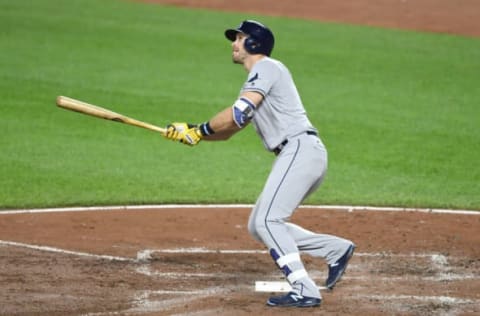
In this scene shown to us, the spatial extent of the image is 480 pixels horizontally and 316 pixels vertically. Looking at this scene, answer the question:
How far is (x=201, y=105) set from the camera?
14.8m

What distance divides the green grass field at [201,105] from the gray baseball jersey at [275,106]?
3.54 metres

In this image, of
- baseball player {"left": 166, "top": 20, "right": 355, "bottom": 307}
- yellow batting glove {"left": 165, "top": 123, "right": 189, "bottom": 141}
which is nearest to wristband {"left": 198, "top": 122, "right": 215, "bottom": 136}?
baseball player {"left": 166, "top": 20, "right": 355, "bottom": 307}

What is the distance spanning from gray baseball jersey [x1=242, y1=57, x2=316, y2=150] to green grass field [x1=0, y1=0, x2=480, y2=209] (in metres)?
3.54

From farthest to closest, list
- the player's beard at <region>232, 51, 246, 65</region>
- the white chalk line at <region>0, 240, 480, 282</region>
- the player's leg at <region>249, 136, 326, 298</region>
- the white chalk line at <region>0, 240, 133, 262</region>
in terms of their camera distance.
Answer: the white chalk line at <region>0, 240, 133, 262</region>, the white chalk line at <region>0, 240, 480, 282</region>, the player's beard at <region>232, 51, 246, 65</region>, the player's leg at <region>249, 136, 326, 298</region>

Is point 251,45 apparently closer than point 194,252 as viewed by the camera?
Yes

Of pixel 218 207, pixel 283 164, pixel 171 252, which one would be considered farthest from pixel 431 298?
pixel 218 207

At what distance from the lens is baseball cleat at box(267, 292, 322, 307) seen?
7.56m

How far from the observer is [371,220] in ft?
34.3

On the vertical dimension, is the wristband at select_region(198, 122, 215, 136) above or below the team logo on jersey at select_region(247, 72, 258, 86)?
below

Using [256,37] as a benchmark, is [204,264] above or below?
below

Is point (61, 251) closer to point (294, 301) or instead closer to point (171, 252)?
point (171, 252)

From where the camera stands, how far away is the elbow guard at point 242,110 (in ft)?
24.7

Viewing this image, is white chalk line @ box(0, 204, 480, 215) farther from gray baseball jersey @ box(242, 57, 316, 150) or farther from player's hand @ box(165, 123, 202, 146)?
gray baseball jersey @ box(242, 57, 316, 150)

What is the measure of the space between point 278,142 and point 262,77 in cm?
47
